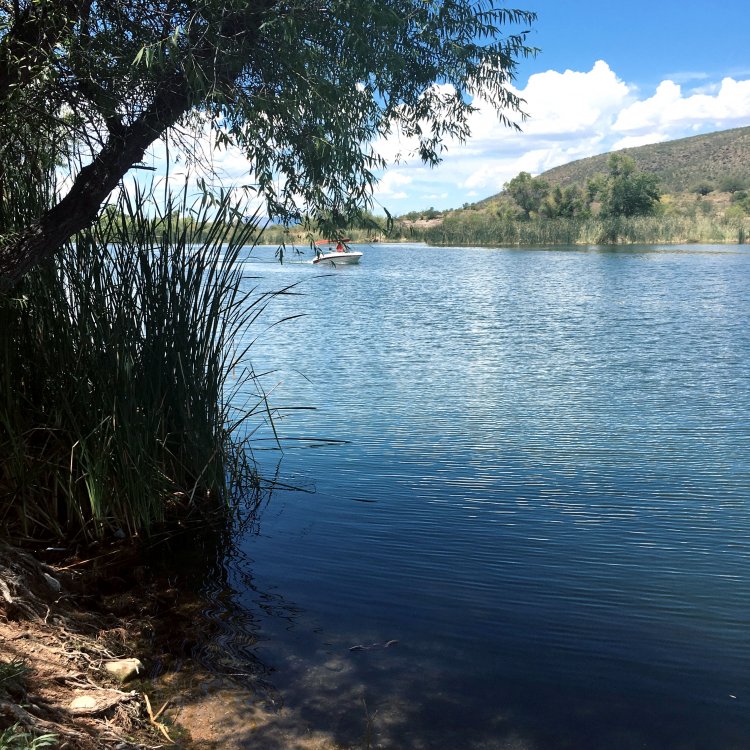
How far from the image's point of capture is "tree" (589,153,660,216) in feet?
178

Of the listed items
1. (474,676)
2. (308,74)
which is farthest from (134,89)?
(474,676)

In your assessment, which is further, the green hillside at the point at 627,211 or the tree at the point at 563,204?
the tree at the point at 563,204

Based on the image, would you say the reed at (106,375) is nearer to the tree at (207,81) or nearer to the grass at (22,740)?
the tree at (207,81)

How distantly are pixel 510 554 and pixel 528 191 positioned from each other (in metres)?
65.6

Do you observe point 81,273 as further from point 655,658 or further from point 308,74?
point 655,658

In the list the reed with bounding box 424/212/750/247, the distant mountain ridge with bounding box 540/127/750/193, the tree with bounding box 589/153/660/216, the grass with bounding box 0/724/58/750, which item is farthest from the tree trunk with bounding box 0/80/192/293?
the distant mountain ridge with bounding box 540/127/750/193

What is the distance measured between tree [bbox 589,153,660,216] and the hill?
28266mm

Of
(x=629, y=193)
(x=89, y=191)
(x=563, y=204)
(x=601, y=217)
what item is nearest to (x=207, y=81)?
(x=89, y=191)

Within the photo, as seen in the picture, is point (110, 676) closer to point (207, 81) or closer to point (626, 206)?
point (207, 81)

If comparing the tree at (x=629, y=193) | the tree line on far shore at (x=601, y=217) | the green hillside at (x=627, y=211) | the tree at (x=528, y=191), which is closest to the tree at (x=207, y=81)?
the green hillside at (x=627, y=211)

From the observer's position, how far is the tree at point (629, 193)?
178ft

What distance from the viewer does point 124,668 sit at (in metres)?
2.88

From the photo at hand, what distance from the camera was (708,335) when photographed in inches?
462

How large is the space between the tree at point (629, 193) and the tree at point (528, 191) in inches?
405
